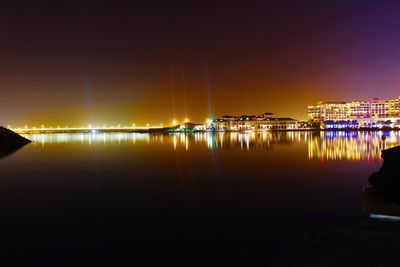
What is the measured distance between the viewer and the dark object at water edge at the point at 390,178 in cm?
911

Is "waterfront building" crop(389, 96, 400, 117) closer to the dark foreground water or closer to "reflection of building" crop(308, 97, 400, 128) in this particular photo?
"reflection of building" crop(308, 97, 400, 128)

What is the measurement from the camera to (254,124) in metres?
169

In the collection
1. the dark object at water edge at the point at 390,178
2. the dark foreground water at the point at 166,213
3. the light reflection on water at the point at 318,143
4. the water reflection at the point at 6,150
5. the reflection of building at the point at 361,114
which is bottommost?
the light reflection on water at the point at 318,143

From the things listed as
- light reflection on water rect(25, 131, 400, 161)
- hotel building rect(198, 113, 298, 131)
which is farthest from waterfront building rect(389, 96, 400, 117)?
light reflection on water rect(25, 131, 400, 161)

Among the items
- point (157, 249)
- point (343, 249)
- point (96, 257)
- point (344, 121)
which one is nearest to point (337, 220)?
point (343, 249)

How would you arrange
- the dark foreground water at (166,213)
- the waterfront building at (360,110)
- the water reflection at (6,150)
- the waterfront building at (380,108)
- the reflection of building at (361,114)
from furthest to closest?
1. the waterfront building at (360,110)
2. the waterfront building at (380,108)
3. the reflection of building at (361,114)
4. the water reflection at (6,150)
5. the dark foreground water at (166,213)

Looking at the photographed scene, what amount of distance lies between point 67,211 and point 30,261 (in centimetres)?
457

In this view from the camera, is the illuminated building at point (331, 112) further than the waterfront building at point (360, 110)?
Yes

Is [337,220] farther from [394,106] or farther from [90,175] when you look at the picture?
[394,106]

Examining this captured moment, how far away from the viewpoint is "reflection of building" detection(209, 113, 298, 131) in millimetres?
168250

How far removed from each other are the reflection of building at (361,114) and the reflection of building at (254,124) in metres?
19.3

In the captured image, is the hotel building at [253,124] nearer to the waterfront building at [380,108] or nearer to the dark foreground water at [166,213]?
the waterfront building at [380,108]

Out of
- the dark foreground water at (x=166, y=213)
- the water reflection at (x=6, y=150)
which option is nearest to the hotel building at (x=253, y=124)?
the water reflection at (x=6, y=150)

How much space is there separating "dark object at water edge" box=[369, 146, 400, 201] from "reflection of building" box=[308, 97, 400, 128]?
17206 centimetres
